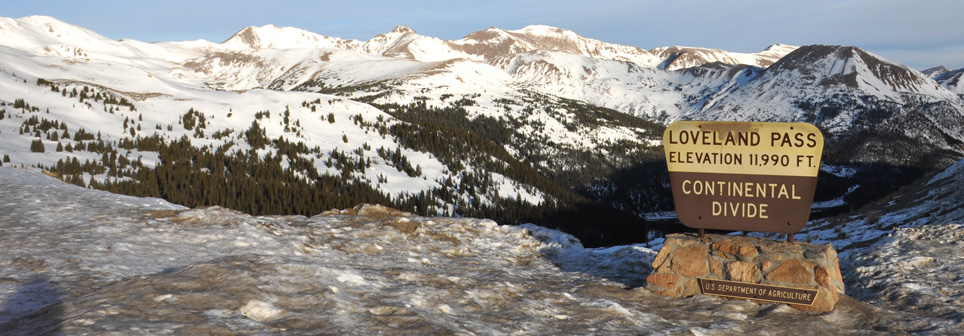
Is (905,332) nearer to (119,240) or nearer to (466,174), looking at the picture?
(119,240)

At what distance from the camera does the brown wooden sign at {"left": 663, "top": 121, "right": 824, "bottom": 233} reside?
12.9m

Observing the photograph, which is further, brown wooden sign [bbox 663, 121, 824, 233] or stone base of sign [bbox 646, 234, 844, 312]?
brown wooden sign [bbox 663, 121, 824, 233]

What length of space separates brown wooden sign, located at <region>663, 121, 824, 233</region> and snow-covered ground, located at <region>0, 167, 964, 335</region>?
2.09 meters

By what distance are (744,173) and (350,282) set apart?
965cm

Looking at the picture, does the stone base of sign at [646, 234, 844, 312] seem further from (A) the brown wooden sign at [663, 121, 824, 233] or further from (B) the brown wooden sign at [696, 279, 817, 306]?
(A) the brown wooden sign at [663, 121, 824, 233]

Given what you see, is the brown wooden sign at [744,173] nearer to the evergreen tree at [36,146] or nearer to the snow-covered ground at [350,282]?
the snow-covered ground at [350,282]

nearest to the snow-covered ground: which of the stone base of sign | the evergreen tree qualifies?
the stone base of sign

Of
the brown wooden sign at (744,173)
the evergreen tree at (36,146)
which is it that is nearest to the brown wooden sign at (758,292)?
the brown wooden sign at (744,173)

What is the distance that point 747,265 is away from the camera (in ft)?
42.6

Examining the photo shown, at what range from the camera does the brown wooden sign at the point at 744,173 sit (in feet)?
42.5

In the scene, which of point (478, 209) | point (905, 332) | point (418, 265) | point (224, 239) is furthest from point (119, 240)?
point (478, 209)

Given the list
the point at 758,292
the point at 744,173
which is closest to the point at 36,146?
the point at 744,173

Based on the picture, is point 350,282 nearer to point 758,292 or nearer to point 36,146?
point 758,292

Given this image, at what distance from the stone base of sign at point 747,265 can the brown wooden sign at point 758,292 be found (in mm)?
89
